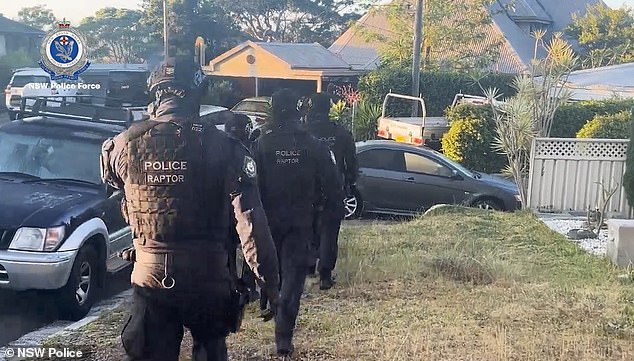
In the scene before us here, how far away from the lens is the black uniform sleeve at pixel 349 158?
698 cm

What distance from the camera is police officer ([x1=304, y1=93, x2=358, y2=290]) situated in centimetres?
671

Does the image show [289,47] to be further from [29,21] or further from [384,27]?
[29,21]

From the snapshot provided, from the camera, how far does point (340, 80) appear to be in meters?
28.1

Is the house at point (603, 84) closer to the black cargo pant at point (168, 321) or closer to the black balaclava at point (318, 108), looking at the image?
the black balaclava at point (318, 108)

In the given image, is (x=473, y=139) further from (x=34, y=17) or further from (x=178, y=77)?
(x=34, y=17)

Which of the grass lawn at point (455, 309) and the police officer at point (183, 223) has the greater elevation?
the police officer at point (183, 223)

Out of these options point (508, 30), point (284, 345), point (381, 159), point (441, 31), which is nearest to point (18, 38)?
point (441, 31)

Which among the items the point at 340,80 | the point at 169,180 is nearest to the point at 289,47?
the point at 340,80

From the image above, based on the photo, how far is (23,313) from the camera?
20.5 ft

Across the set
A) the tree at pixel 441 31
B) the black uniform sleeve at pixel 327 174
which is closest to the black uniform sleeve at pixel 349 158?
the black uniform sleeve at pixel 327 174

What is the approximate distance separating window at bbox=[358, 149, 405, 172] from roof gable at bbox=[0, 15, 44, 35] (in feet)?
82.5

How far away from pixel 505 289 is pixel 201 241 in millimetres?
3954

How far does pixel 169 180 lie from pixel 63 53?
8.65 m

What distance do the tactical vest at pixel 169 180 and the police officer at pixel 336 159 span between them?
323 cm
